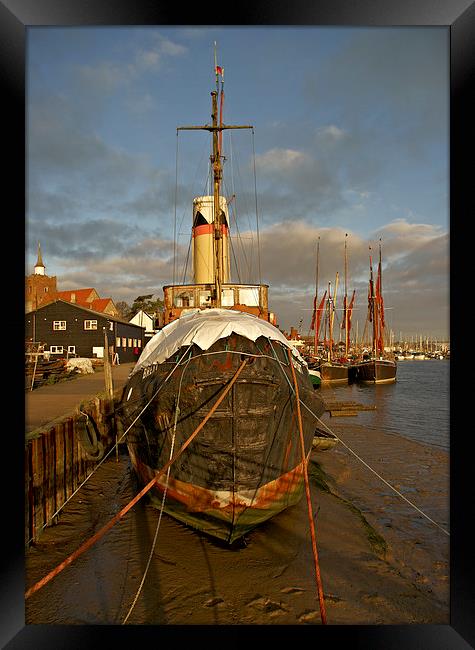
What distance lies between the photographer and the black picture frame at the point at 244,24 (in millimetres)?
2607

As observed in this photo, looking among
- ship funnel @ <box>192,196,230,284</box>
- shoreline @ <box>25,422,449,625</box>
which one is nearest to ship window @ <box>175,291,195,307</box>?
ship funnel @ <box>192,196,230,284</box>

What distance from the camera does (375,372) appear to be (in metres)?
40.0

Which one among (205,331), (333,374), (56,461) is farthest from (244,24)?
(333,374)

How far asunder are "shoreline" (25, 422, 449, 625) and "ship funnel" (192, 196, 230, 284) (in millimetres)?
8713

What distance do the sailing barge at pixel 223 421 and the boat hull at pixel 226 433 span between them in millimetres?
17

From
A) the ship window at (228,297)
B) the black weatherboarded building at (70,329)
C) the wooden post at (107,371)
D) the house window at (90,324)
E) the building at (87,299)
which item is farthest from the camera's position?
the building at (87,299)

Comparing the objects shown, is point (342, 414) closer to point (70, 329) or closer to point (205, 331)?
point (205, 331)

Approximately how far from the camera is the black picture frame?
103 inches

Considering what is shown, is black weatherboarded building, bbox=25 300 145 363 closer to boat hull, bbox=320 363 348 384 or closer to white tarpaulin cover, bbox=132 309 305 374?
boat hull, bbox=320 363 348 384

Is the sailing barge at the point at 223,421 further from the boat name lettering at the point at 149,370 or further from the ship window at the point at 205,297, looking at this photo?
the ship window at the point at 205,297

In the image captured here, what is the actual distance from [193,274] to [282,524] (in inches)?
411

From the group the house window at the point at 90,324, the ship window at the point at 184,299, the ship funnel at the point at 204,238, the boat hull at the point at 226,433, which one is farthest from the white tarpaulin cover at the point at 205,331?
the house window at the point at 90,324

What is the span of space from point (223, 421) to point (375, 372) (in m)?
37.5
